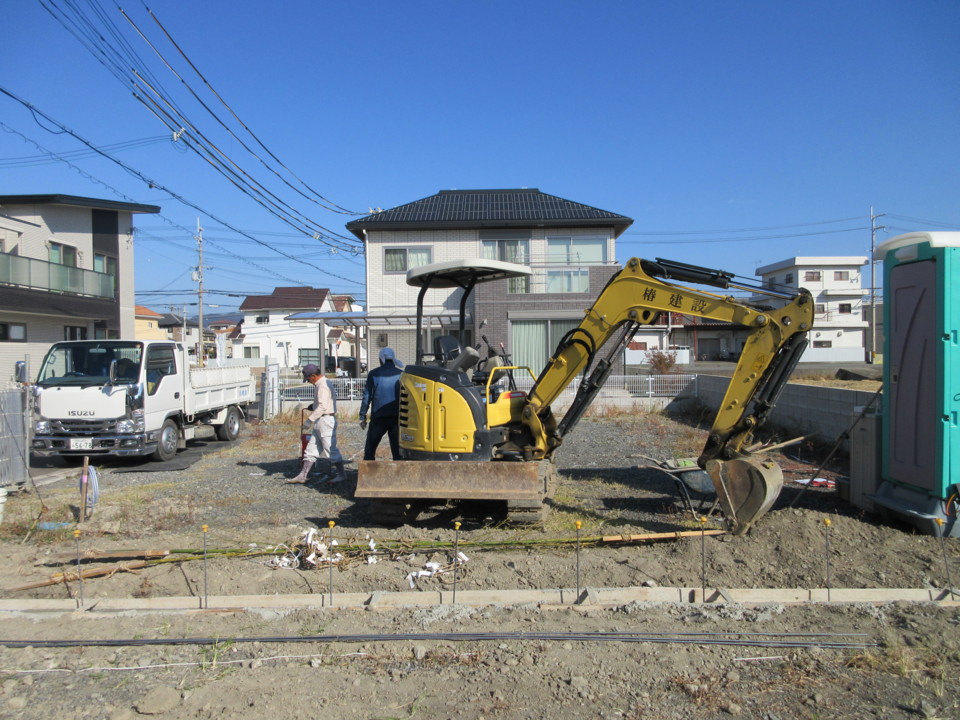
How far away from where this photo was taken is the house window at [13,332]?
1881 cm

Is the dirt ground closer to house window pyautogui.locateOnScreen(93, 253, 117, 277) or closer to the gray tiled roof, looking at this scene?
the gray tiled roof

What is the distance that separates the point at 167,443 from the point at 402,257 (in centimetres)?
1392

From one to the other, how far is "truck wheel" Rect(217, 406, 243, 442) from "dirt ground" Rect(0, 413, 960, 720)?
6.43 m

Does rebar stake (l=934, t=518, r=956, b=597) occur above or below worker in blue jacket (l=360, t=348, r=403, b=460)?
below

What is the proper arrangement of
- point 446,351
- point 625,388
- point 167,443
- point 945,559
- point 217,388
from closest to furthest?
point 945,559
point 446,351
point 167,443
point 217,388
point 625,388

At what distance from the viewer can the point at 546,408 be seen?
6.79 metres

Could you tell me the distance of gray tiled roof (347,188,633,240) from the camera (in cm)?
2277

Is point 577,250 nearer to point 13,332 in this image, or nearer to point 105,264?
point 105,264

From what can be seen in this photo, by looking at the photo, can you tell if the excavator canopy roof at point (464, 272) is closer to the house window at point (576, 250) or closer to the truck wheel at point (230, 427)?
the truck wheel at point (230, 427)

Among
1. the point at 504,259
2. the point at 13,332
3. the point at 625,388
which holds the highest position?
the point at 504,259

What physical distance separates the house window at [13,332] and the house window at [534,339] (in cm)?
1486

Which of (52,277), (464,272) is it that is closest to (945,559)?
(464,272)

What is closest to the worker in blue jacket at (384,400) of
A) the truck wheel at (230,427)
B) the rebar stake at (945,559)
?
the rebar stake at (945,559)

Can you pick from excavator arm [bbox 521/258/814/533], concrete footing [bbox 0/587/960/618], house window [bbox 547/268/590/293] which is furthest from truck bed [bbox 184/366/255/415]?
house window [bbox 547/268/590/293]
